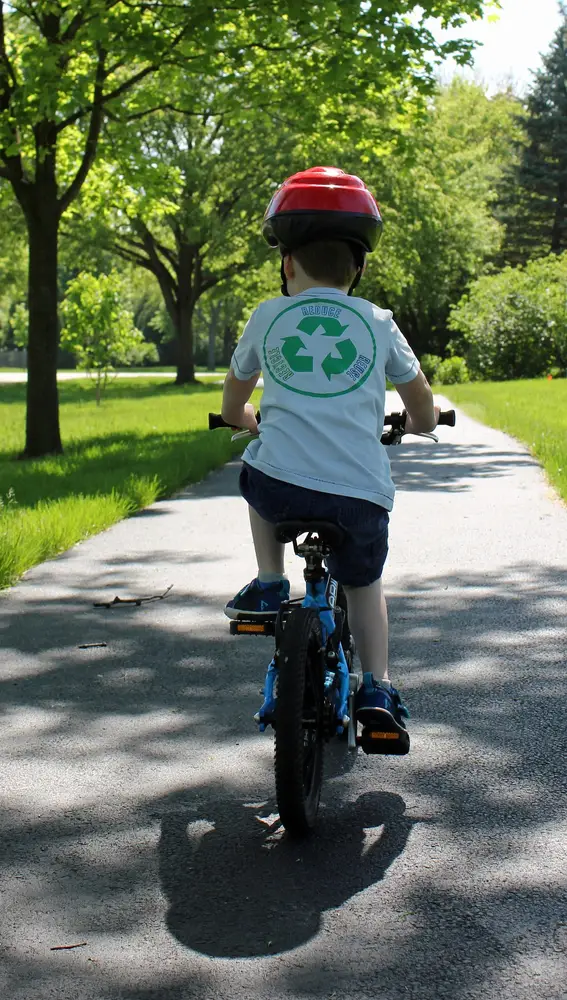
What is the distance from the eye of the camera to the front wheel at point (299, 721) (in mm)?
3350

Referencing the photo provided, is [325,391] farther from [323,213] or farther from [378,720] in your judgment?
[378,720]

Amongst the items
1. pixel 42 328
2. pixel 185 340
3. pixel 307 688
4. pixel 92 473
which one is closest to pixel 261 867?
pixel 307 688

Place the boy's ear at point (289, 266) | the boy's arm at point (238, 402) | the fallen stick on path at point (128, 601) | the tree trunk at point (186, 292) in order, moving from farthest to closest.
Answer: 1. the tree trunk at point (186, 292)
2. the fallen stick on path at point (128, 601)
3. the boy's arm at point (238, 402)
4. the boy's ear at point (289, 266)

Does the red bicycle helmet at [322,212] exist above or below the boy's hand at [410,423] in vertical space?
above

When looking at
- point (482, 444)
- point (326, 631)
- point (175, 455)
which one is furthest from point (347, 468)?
point (482, 444)

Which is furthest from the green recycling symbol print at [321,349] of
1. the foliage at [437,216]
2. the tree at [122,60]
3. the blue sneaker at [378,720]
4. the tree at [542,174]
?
the tree at [542,174]

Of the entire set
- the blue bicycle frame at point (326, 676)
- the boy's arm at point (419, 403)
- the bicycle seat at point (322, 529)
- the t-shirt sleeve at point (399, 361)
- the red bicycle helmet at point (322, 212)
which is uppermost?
the red bicycle helmet at point (322, 212)

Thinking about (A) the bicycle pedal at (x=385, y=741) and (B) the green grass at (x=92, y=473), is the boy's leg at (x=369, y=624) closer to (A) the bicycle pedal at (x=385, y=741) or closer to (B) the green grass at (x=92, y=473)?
(A) the bicycle pedal at (x=385, y=741)

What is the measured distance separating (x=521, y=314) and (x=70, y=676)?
118 feet

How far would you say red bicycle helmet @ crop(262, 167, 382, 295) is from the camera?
142 inches

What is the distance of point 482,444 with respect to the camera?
17469mm

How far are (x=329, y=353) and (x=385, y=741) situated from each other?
1.11 meters

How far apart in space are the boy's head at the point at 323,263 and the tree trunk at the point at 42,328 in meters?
12.5

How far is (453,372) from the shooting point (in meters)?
43.2
